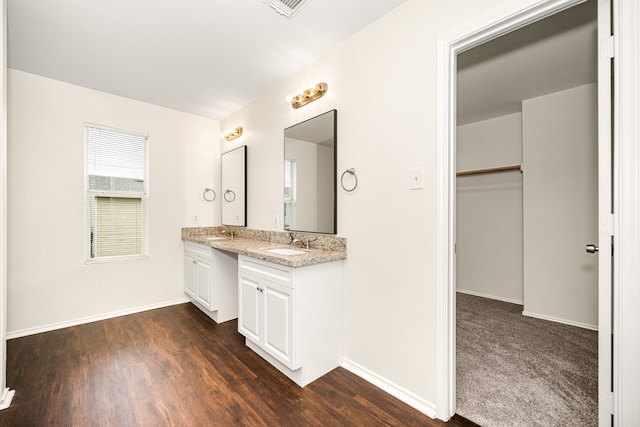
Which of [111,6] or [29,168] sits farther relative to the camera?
[29,168]

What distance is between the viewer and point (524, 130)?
3275 mm

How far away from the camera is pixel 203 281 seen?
3.19 metres

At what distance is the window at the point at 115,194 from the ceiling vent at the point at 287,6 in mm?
2509

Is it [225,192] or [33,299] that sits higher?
[225,192]

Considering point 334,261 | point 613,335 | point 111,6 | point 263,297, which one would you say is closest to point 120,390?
point 263,297

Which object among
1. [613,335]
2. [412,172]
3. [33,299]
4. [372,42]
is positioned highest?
[372,42]

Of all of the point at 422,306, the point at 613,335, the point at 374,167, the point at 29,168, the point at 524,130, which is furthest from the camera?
the point at 524,130

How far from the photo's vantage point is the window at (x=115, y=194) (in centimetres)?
316

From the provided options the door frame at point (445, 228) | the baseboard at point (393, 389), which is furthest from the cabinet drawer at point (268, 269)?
the door frame at point (445, 228)

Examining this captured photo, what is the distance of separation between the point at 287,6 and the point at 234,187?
2258 millimetres

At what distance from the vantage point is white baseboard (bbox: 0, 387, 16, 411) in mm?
1719

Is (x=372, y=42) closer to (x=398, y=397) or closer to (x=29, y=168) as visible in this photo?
(x=398, y=397)

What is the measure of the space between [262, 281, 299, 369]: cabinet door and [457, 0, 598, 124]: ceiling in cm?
244

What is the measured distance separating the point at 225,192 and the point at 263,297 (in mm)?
2105
